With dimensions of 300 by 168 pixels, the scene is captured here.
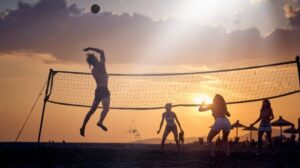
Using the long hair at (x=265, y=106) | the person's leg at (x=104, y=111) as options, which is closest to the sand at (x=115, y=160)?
the person's leg at (x=104, y=111)

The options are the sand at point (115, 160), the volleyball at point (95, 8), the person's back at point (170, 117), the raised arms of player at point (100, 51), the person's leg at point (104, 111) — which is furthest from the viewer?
Result: the volleyball at point (95, 8)

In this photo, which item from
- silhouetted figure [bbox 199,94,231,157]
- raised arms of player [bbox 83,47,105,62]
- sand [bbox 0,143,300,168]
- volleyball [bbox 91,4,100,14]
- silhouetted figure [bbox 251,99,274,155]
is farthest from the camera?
volleyball [bbox 91,4,100,14]

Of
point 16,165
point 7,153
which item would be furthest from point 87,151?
point 16,165

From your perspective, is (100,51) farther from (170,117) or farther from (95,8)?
(95,8)

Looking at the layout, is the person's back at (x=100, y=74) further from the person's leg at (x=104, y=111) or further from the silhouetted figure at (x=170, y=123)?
the silhouetted figure at (x=170, y=123)

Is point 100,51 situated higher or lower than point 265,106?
higher

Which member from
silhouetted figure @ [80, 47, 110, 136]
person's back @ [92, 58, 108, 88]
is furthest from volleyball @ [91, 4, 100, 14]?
person's back @ [92, 58, 108, 88]

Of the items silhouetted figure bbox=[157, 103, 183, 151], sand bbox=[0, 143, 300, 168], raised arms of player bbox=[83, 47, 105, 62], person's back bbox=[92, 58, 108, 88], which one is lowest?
sand bbox=[0, 143, 300, 168]

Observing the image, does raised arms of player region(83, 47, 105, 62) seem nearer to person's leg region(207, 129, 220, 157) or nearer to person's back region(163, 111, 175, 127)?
person's back region(163, 111, 175, 127)

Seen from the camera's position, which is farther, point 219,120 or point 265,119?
point 265,119

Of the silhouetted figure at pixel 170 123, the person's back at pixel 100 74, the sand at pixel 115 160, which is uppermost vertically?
the person's back at pixel 100 74

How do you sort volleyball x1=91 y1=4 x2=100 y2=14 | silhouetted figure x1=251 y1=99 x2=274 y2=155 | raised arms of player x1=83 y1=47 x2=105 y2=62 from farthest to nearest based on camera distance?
1. volleyball x1=91 y1=4 x2=100 y2=14
2. silhouetted figure x1=251 y1=99 x2=274 y2=155
3. raised arms of player x1=83 y1=47 x2=105 y2=62

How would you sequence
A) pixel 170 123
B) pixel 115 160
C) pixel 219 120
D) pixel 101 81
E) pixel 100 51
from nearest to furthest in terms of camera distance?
pixel 115 160 → pixel 219 120 → pixel 100 51 → pixel 101 81 → pixel 170 123

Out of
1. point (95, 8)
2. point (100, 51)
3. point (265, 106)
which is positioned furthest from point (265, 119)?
point (95, 8)
